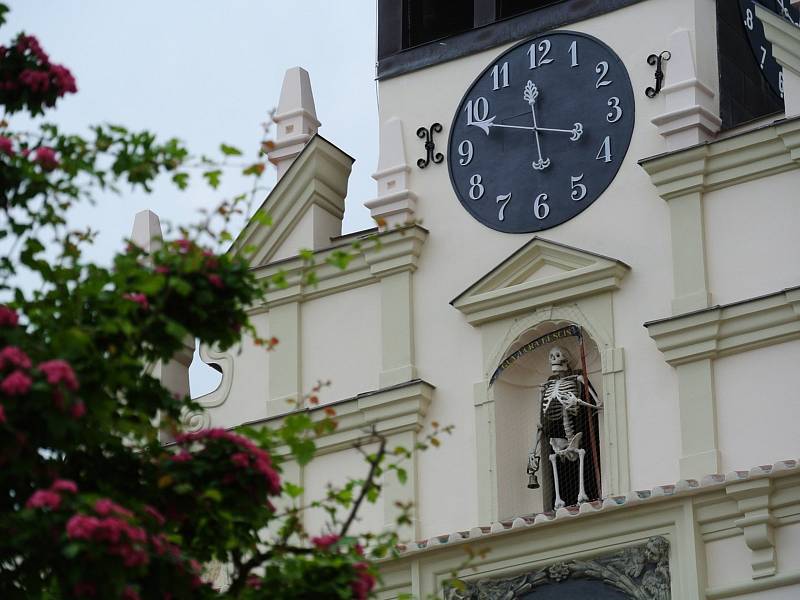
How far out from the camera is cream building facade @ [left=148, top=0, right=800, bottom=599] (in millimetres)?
18984

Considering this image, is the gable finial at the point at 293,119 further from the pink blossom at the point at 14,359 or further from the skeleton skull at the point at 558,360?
the pink blossom at the point at 14,359

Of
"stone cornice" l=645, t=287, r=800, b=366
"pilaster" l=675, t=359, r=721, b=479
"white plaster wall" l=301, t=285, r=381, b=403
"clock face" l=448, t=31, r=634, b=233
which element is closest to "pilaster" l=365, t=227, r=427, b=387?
"white plaster wall" l=301, t=285, r=381, b=403

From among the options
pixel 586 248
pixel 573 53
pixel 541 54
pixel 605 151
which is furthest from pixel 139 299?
pixel 541 54

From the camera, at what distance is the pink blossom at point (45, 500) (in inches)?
460

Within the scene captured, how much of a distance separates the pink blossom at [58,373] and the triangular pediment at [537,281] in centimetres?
887

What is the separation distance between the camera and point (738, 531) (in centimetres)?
1862

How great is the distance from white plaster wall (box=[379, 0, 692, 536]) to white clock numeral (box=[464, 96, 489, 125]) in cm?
20

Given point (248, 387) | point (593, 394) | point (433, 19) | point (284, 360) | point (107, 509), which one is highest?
point (433, 19)

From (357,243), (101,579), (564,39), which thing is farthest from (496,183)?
(101,579)

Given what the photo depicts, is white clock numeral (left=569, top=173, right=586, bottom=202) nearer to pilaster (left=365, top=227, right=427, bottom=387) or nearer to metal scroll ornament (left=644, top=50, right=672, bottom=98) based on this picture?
metal scroll ornament (left=644, top=50, right=672, bottom=98)

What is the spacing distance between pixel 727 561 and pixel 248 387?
535cm

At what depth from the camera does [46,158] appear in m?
13.2

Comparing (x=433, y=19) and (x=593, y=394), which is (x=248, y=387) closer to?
(x=593, y=394)

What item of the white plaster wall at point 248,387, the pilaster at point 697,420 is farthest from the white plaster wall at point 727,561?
the white plaster wall at point 248,387
